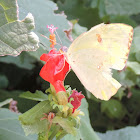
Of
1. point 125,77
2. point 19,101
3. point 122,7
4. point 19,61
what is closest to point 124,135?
point 125,77

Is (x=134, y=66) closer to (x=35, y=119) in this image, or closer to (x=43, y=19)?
(x=43, y=19)

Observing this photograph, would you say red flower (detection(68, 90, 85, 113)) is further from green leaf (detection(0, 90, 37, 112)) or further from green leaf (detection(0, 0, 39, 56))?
green leaf (detection(0, 90, 37, 112))

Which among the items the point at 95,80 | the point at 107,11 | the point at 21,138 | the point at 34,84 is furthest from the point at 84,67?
the point at 107,11

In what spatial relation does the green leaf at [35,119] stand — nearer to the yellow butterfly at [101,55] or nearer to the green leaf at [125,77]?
the yellow butterfly at [101,55]

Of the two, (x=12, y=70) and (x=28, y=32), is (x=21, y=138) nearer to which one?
(x=28, y=32)

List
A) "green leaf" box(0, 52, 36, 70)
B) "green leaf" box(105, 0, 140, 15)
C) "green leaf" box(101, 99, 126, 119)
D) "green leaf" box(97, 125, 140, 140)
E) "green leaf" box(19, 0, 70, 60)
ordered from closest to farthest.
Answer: "green leaf" box(19, 0, 70, 60), "green leaf" box(97, 125, 140, 140), "green leaf" box(0, 52, 36, 70), "green leaf" box(101, 99, 126, 119), "green leaf" box(105, 0, 140, 15)

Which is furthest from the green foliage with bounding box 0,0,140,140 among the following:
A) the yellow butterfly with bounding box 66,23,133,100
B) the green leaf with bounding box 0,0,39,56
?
the yellow butterfly with bounding box 66,23,133,100
